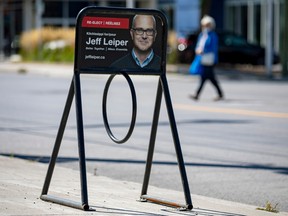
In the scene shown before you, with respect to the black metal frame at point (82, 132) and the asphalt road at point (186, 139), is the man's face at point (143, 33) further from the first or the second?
the asphalt road at point (186, 139)

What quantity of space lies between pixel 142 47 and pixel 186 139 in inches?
245

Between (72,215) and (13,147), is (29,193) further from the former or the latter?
(13,147)

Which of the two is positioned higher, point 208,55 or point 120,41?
point 120,41

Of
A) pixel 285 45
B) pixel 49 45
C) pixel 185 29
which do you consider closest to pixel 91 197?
pixel 285 45

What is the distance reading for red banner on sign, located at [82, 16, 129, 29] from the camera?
24.5 feet

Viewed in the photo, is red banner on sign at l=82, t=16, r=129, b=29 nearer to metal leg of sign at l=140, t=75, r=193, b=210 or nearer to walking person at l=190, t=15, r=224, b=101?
metal leg of sign at l=140, t=75, r=193, b=210

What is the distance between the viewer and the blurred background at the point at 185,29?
128ft

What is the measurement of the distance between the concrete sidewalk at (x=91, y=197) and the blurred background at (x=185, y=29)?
846 inches

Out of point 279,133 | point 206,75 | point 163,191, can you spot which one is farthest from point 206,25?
point 163,191

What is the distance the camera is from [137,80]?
107 ft

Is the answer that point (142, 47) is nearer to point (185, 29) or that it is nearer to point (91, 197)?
point (91, 197)

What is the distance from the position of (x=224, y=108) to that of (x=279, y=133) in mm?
5008

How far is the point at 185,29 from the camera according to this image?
53406 millimetres

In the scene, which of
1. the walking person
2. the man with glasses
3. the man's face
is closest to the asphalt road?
the walking person
